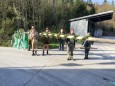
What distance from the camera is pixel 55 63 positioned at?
54.7ft

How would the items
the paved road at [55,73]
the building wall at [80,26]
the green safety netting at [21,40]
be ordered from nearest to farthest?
the paved road at [55,73], the green safety netting at [21,40], the building wall at [80,26]

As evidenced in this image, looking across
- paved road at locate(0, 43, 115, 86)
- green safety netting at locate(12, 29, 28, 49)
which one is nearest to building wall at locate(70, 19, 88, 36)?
green safety netting at locate(12, 29, 28, 49)

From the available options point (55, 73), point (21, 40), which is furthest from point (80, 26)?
point (55, 73)

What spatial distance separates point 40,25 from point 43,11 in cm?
164

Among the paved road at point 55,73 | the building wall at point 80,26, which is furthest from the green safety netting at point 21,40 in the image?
the building wall at point 80,26

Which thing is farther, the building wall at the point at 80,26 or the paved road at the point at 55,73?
the building wall at the point at 80,26

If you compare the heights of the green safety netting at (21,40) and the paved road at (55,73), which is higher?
the green safety netting at (21,40)

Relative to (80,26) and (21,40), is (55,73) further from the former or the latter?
(80,26)

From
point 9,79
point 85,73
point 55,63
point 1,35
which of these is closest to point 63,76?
point 85,73

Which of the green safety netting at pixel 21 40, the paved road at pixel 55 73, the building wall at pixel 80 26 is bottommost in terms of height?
the paved road at pixel 55 73

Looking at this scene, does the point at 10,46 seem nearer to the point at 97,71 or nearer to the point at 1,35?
the point at 1,35

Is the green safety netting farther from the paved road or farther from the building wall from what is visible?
the building wall

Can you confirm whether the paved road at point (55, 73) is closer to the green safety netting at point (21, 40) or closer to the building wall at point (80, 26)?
the green safety netting at point (21, 40)

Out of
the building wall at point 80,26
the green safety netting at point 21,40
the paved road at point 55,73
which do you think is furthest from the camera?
the building wall at point 80,26
